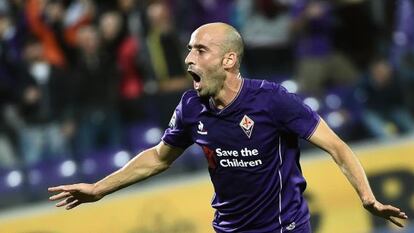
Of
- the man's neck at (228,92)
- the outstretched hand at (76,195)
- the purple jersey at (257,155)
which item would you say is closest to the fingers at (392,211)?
the purple jersey at (257,155)

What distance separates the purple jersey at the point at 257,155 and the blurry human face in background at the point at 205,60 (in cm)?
16

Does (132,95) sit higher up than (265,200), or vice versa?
(132,95)

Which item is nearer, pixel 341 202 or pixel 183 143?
pixel 183 143

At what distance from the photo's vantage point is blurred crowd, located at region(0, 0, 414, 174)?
789 centimetres

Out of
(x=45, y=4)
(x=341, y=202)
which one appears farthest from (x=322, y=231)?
(x=45, y=4)

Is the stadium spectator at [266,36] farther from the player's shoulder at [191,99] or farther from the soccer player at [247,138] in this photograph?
the soccer player at [247,138]

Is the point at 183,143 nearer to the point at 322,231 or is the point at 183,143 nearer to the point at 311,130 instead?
the point at 311,130

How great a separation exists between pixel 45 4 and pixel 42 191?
1.62m

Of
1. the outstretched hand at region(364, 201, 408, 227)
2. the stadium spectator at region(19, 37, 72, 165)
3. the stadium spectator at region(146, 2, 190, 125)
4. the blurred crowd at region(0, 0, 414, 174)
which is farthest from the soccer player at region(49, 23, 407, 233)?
the stadium spectator at region(146, 2, 190, 125)

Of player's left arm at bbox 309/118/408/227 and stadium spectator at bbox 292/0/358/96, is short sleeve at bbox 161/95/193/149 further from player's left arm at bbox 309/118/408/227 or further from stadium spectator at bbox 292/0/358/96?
stadium spectator at bbox 292/0/358/96

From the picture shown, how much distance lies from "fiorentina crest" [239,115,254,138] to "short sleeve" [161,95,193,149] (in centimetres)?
35

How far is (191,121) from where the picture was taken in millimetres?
4980

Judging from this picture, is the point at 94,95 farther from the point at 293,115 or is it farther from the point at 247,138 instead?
the point at 293,115

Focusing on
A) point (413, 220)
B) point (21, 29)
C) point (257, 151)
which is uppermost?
point (21, 29)
